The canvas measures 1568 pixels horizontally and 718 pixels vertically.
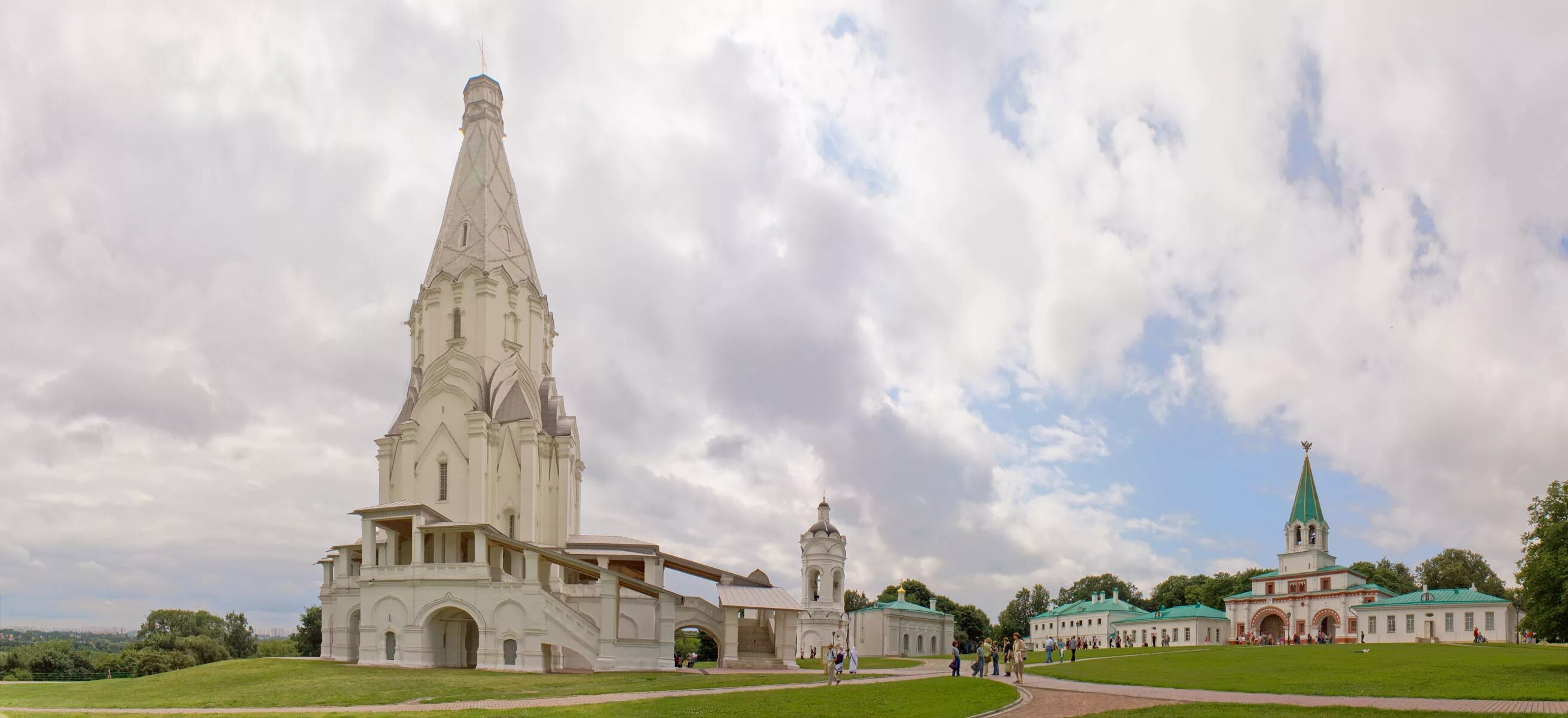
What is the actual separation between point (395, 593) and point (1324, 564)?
2633 inches

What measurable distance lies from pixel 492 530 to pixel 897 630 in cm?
3613

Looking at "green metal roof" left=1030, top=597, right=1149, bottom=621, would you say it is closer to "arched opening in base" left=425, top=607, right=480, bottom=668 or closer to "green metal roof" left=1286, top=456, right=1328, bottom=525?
"green metal roof" left=1286, top=456, right=1328, bottom=525

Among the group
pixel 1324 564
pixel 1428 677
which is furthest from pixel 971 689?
pixel 1324 564

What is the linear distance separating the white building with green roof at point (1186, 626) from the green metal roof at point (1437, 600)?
1065cm

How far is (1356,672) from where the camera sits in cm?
2686

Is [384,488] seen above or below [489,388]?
below

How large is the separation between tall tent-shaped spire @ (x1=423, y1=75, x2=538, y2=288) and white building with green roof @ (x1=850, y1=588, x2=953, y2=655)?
31.6m

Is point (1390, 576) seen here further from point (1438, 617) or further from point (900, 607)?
point (900, 607)

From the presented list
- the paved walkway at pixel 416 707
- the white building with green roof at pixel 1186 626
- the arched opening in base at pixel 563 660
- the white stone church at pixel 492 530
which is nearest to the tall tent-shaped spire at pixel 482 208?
the white stone church at pixel 492 530

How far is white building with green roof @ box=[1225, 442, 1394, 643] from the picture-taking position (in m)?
72.2

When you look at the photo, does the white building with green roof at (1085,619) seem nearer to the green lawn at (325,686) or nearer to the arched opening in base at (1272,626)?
the arched opening in base at (1272,626)

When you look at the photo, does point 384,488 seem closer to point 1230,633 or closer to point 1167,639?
point 1167,639

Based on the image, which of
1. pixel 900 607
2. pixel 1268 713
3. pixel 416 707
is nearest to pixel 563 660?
pixel 416 707

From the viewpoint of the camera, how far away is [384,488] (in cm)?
4522
